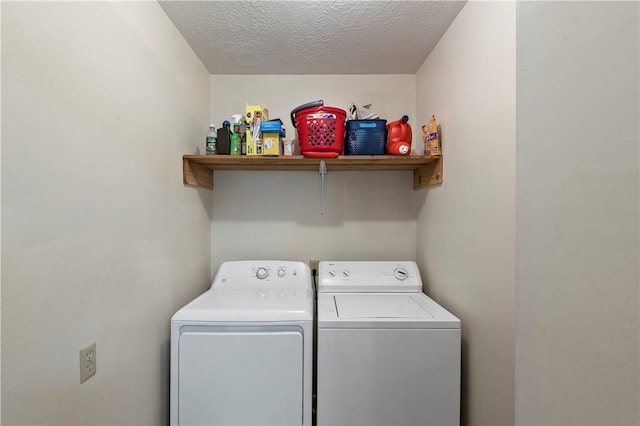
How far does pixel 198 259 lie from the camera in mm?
1778

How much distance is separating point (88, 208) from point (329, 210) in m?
1.38

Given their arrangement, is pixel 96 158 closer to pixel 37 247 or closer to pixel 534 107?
pixel 37 247

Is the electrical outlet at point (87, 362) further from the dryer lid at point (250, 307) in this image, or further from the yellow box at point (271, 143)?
the yellow box at point (271, 143)

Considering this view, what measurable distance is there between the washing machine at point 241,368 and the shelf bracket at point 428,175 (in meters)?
1.07

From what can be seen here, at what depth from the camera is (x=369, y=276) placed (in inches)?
70.5

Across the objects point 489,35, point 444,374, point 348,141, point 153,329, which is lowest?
point 444,374

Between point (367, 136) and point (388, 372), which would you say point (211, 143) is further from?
point (388, 372)

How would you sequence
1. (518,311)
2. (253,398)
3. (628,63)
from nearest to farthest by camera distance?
(628,63) → (518,311) → (253,398)

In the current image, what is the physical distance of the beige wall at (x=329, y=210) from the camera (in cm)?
199

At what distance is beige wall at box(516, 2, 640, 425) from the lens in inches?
23.9

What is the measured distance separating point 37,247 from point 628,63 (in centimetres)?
150

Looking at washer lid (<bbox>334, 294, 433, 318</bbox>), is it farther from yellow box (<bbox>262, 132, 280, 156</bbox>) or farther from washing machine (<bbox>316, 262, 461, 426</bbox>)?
yellow box (<bbox>262, 132, 280, 156</bbox>)

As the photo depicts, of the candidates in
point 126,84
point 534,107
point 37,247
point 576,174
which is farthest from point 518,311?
point 126,84

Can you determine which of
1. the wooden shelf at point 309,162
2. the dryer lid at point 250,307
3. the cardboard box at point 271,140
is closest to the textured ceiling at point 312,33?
the cardboard box at point 271,140
